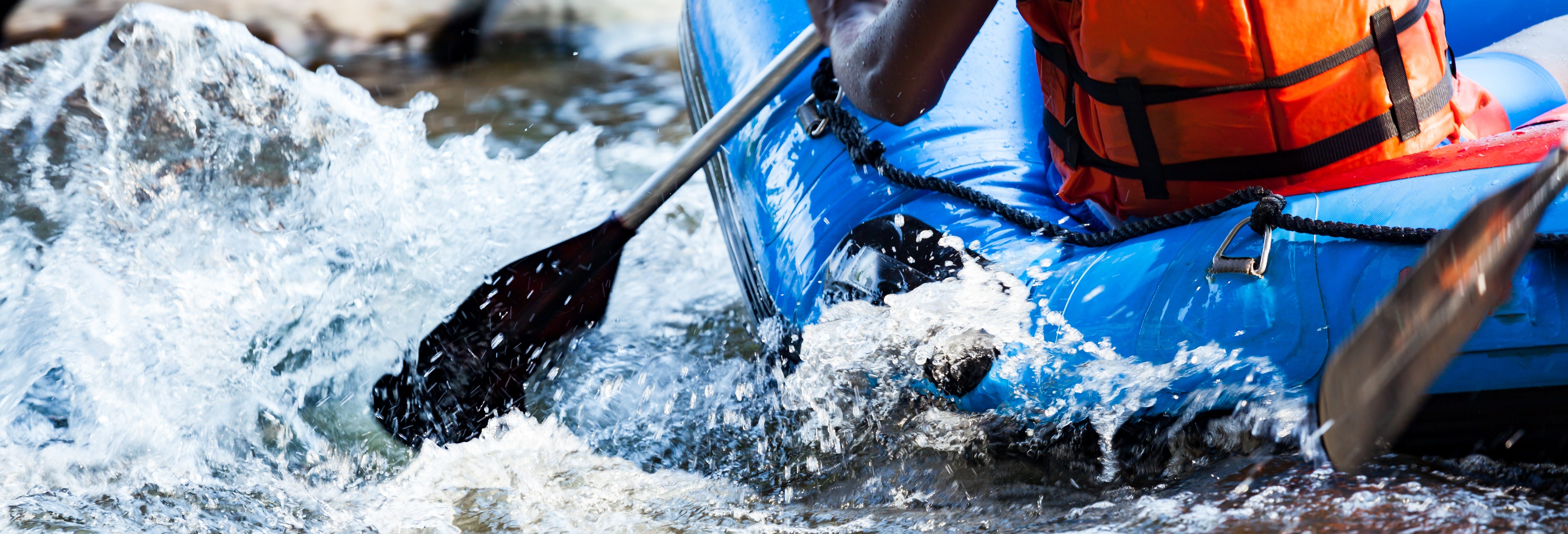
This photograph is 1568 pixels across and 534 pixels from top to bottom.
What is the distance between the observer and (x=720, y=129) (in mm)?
1961

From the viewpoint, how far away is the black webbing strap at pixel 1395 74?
1.17 m

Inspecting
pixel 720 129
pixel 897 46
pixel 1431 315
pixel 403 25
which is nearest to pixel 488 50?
pixel 403 25

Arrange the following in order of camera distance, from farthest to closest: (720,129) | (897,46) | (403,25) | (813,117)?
(403,25), (720,129), (813,117), (897,46)

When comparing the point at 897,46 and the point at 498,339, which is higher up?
the point at 897,46

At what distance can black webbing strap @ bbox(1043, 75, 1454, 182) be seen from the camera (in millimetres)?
1213

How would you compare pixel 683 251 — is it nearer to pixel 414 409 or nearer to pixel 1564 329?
pixel 414 409

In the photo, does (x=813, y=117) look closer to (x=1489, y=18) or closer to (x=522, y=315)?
(x=522, y=315)

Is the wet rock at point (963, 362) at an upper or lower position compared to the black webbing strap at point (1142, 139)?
lower

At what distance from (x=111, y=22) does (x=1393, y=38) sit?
8.75 ft

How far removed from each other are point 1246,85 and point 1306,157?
13cm

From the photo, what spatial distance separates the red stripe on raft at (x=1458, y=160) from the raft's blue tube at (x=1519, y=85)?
0.43 meters

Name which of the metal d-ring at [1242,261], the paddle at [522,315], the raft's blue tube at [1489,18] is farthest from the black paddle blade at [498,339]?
the raft's blue tube at [1489,18]

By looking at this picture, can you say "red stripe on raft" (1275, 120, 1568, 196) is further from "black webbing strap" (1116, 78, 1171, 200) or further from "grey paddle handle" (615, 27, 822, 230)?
"grey paddle handle" (615, 27, 822, 230)

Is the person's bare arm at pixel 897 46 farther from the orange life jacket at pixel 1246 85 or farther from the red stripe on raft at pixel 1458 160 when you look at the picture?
the red stripe on raft at pixel 1458 160
